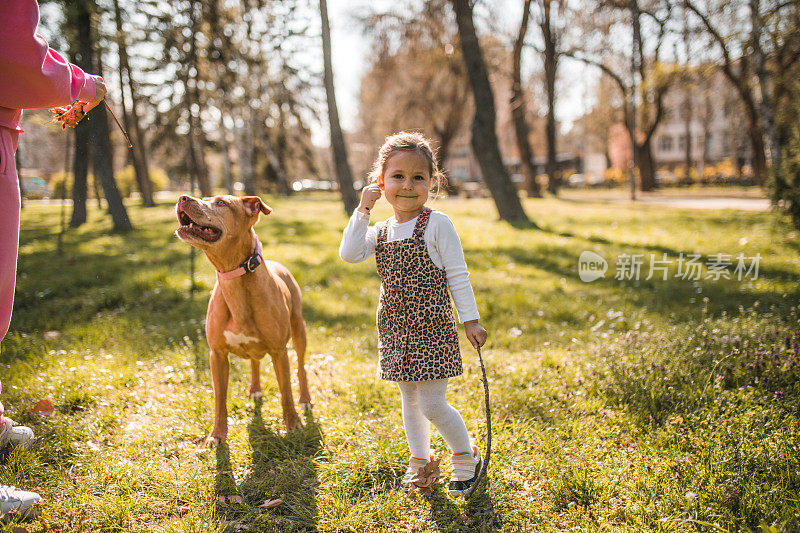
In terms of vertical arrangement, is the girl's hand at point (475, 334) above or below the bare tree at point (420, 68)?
below

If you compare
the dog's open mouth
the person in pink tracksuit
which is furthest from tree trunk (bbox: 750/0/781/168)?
the person in pink tracksuit

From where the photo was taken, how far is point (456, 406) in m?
3.81

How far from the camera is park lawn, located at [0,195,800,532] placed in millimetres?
2689

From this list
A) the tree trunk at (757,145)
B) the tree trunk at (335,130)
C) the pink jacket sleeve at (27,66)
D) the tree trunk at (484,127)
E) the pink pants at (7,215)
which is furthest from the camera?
the tree trunk at (757,145)

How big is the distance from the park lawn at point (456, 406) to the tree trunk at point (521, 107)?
13587mm

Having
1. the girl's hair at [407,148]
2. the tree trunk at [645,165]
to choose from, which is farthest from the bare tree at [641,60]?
the girl's hair at [407,148]

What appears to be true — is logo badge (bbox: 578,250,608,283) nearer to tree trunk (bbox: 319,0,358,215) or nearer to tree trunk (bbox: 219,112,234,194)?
tree trunk (bbox: 319,0,358,215)

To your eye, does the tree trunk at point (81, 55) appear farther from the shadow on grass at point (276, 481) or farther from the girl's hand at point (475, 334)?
the girl's hand at point (475, 334)

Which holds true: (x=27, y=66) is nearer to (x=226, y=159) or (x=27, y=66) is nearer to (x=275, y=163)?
(x=226, y=159)

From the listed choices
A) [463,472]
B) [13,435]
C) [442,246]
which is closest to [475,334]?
[442,246]

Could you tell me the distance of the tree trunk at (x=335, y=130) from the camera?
1255 centimetres

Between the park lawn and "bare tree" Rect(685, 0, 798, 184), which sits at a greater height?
"bare tree" Rect(685, 0, 798, 184)

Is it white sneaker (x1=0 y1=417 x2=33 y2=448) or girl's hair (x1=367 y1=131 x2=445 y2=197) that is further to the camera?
white sneaker (x1=0 y1=417 x2=33 y2=448)

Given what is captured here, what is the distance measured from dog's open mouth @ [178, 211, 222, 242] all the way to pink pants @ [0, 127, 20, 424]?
713mm
